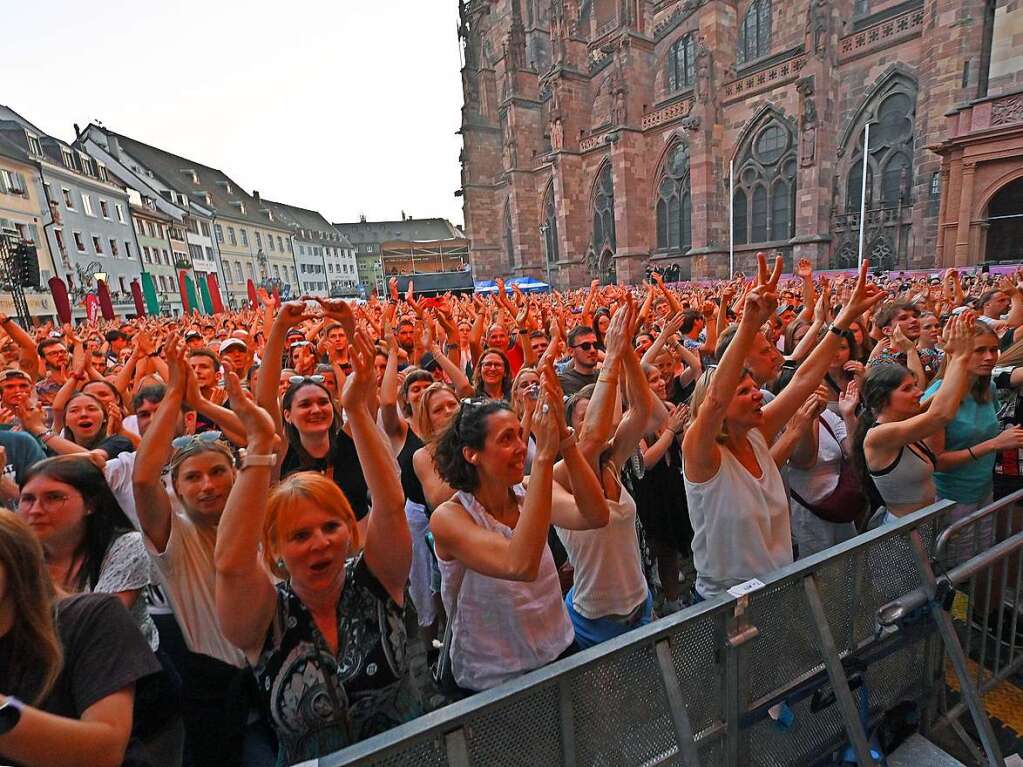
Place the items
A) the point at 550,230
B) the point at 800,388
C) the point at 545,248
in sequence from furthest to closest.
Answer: the point at 545,248
the point at 550,230
the point at 800,388

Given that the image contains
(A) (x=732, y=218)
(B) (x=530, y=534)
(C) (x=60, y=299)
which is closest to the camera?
(B) (x=530, y=534)

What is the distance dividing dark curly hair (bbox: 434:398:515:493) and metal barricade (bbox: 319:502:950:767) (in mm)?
835

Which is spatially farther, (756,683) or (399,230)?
(399,230)

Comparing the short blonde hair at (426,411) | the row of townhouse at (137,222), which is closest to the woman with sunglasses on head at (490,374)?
the short blonde hair at (426,411)

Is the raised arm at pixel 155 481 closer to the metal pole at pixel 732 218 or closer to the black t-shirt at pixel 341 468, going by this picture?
the black t-shirt at pixel 341 468

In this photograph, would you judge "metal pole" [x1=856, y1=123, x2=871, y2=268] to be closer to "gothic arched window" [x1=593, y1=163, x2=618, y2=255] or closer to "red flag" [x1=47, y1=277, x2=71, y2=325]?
"gothic arched window" [x1=593, y1=163, x2=618, y2=255]

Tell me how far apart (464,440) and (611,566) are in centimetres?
96

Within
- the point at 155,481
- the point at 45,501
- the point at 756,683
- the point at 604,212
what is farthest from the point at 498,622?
the point at 604,212

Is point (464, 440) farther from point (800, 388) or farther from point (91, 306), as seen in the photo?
point (91, 306)

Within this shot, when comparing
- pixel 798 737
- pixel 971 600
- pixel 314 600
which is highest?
pixel 314 600

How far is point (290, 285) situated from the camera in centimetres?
5994

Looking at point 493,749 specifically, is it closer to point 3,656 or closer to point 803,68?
point 3,656

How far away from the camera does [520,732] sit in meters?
1.49

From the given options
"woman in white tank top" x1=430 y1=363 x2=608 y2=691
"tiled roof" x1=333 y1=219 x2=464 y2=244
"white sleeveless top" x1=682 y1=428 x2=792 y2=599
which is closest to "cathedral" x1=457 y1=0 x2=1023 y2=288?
"white sleeveless top" x1=682 y1=428 x2=792 y2=599
